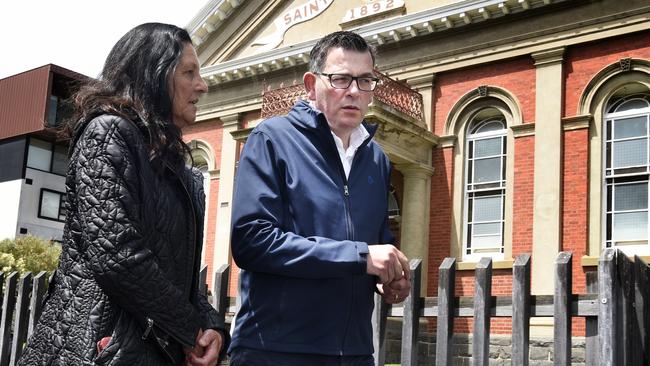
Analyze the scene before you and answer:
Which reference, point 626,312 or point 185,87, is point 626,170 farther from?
point 185,87

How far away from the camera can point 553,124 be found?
14500mm

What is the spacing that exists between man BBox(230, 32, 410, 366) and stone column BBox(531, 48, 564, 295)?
1184cm

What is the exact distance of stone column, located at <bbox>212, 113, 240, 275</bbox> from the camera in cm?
1889

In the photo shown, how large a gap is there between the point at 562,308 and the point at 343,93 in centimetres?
185

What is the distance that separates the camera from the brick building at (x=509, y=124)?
1392 centimetres

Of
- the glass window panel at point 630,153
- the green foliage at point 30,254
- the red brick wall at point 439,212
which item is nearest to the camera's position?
the glass window panel at point 630,153

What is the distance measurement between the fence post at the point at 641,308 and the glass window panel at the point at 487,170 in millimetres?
11576

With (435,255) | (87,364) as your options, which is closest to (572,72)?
(435,255)

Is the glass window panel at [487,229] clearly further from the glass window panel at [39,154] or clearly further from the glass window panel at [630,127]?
the glass window panel at [39,154]

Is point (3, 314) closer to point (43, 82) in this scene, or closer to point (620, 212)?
point (620, 212)

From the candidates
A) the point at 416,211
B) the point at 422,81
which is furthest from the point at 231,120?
the point at 416,211

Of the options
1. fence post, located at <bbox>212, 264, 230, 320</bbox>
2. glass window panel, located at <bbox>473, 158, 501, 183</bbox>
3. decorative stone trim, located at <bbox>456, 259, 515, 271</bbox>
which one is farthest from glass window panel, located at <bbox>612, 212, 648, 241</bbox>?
fence post, located at <bbox>212, 264, 230, 320</bbox>

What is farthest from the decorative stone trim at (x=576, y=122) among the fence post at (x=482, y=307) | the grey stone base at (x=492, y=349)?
the fence post at (x=482, y=307)

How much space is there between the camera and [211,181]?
20094mm
